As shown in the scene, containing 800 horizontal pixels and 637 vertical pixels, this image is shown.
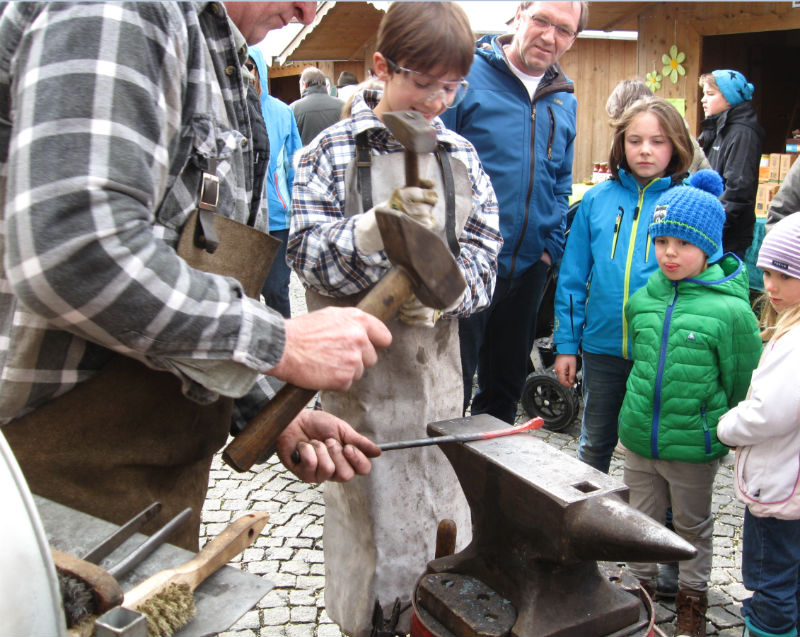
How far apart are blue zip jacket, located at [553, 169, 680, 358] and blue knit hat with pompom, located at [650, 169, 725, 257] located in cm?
26

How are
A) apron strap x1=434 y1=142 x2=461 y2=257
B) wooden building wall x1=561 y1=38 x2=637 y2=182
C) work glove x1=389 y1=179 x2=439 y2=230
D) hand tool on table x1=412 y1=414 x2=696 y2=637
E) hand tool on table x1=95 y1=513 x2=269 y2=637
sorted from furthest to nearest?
A: wooden building wall x1=561 y1=38 x2=637 y2=182
apron strap x1=434 y1=142 x2=461 y2=257
work glove x1=389 y1=179 x2=439 y2=230
hand tool on table x1=412 y1=414 x2=696 y2=637
hand tool on table x1=95 y1=513 x2=269 y2=637

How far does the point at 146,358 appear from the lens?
4.05 ft

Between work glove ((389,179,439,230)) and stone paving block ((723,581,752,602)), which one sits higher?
work glove ((389,179,439,230))

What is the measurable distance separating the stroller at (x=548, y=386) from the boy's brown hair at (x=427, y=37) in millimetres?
2320

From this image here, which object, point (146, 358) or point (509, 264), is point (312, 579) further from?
point (146, 358)

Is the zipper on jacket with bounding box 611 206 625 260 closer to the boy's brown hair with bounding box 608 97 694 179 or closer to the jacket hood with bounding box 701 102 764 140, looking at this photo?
the boy's brown hair with bounding box 608 97 694 179

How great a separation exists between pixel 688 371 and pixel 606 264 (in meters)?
0.68

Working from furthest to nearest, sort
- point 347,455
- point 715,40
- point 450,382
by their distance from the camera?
point 715,40, point 450,382, point 347,455

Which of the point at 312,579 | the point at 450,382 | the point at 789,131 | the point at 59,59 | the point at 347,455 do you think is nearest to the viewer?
the point at 59,59

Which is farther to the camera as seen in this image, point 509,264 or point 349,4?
point 349,4

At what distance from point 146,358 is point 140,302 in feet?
0.52

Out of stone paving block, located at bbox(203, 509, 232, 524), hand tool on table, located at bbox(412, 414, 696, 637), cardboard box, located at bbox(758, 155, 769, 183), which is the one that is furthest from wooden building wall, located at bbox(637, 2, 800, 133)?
hand tool on table, located at bbox(412, 414, 696, 637)

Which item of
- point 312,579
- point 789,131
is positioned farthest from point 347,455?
point 789,131

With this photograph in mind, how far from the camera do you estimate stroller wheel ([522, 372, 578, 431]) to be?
4500 mm
